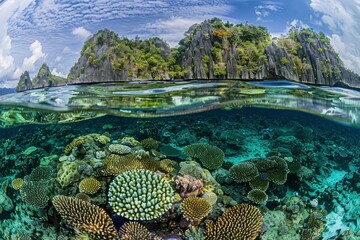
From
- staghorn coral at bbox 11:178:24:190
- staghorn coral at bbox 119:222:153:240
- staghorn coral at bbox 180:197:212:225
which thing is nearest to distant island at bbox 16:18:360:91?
staghorn coral at bbox 11:178:24:190

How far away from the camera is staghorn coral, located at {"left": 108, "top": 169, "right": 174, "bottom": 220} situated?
548cm

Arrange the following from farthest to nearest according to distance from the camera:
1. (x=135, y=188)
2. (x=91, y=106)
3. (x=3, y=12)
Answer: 1. (x=91, y=106)
2. (x=3, y=12)
3. (x=135, y=188)

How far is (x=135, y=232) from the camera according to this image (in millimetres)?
5531

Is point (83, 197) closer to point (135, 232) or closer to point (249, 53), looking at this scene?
point (135, 232)

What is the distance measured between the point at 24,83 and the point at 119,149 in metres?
3.19

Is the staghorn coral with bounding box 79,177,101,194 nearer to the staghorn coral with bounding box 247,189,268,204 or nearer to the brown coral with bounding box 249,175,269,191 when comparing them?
the staghorn coral with bounding box 247,189,268,204

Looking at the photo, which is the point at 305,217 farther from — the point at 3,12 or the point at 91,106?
the point at 3,12

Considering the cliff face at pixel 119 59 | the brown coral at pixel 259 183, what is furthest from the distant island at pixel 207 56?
the brown coral at pixel 259 183

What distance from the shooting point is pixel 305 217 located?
737 centimetres

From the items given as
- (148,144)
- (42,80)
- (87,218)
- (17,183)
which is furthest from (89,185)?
(42,80)

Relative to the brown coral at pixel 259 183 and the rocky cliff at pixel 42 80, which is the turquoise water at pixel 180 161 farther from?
the rocky cliff at pixel 42 80

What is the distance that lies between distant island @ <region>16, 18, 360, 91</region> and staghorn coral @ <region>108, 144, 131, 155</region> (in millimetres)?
1625

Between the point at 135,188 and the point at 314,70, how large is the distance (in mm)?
5210

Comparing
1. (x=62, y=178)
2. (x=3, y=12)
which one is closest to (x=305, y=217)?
(x=62, y=178)
